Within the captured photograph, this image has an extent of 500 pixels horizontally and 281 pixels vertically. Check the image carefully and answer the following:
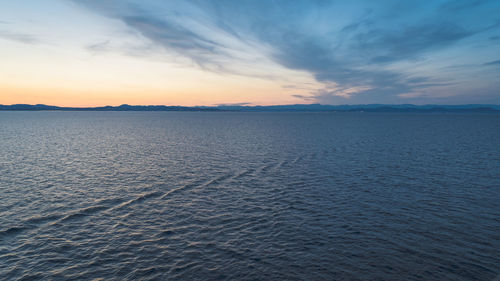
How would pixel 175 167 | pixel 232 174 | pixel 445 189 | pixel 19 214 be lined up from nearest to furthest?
pixel 19 214 → pixel 445 189 → pixel 232 174 → pixel 175 167

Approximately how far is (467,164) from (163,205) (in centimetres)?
5261

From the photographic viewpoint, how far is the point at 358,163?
52500mm

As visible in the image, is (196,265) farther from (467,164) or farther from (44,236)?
(467,164)

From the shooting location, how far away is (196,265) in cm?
1941

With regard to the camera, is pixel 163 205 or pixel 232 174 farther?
pixel 232 174

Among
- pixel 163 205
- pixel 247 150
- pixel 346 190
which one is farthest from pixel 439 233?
pixel 247 150

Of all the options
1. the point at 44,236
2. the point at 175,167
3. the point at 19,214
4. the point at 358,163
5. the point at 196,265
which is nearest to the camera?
the point at 196,265

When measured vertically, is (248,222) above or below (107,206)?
below

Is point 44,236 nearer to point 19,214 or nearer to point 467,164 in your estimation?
point 19,214

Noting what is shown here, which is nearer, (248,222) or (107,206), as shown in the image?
(248,222)

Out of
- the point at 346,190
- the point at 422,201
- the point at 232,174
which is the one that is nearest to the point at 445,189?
the point at 422,201

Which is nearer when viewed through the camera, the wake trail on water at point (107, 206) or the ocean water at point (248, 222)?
the ocean water at point (248, 222)

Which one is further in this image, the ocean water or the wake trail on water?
the wake trail on water

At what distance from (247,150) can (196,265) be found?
49.9 meters
